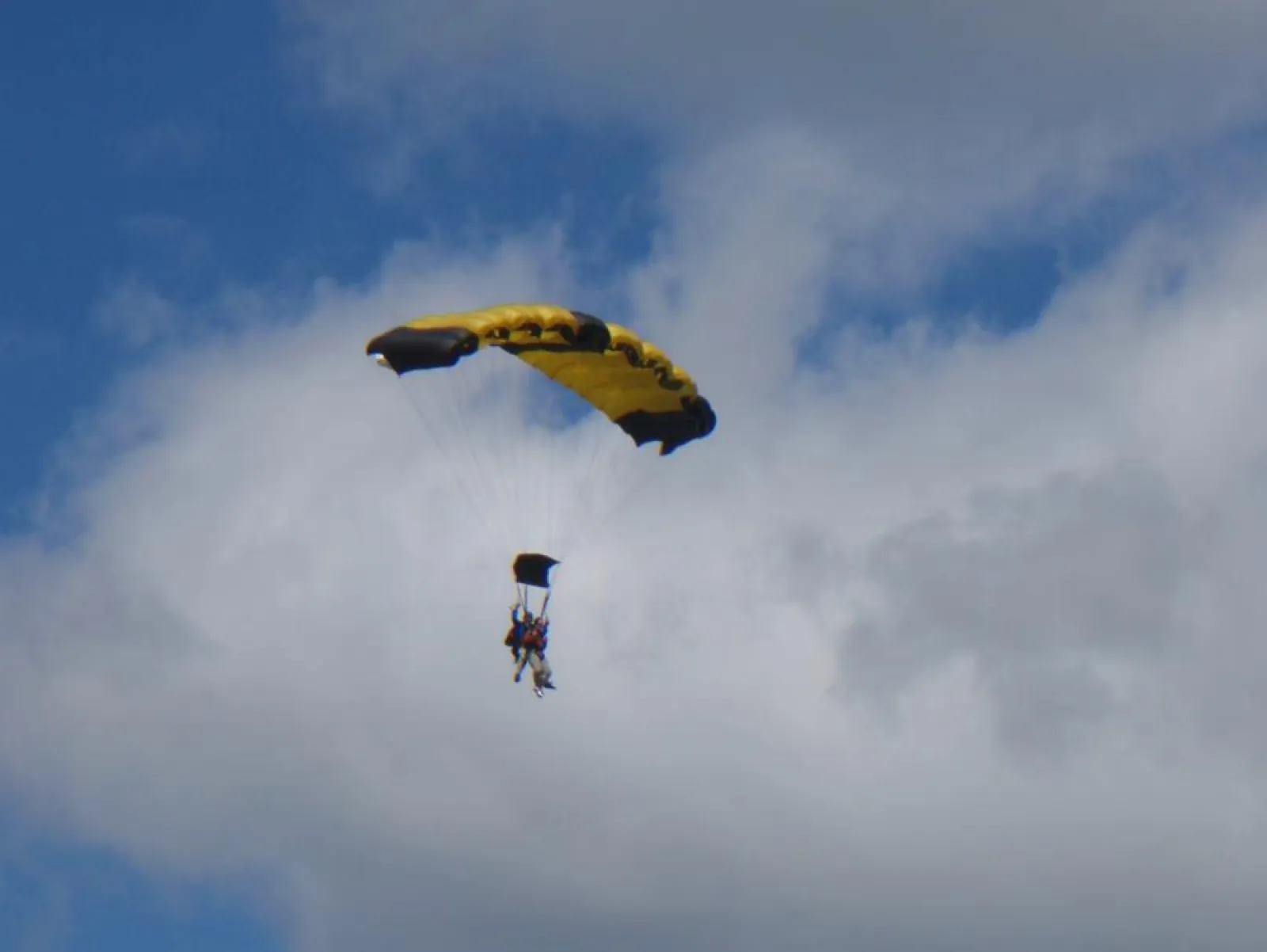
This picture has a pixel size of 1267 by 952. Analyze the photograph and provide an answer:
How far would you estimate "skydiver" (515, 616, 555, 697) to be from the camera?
55.8m

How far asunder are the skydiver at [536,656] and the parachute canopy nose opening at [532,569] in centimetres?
77

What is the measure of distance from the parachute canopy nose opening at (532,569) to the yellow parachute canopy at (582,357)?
12.1 feet

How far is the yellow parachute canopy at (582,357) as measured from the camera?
51500 mm

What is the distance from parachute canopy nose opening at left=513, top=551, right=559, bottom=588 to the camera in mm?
56188

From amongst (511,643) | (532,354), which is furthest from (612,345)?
(511,643)

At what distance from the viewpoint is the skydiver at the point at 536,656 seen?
183 ft

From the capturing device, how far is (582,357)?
57062 mm

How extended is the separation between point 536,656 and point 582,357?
588cm

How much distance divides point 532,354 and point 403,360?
209 inches

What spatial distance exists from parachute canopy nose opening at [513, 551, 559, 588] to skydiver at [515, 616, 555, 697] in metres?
0.77

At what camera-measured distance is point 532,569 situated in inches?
2218

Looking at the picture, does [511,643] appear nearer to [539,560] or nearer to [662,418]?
[539,560]

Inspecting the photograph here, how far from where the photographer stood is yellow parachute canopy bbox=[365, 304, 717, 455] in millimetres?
51500

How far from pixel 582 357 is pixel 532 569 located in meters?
4.25
